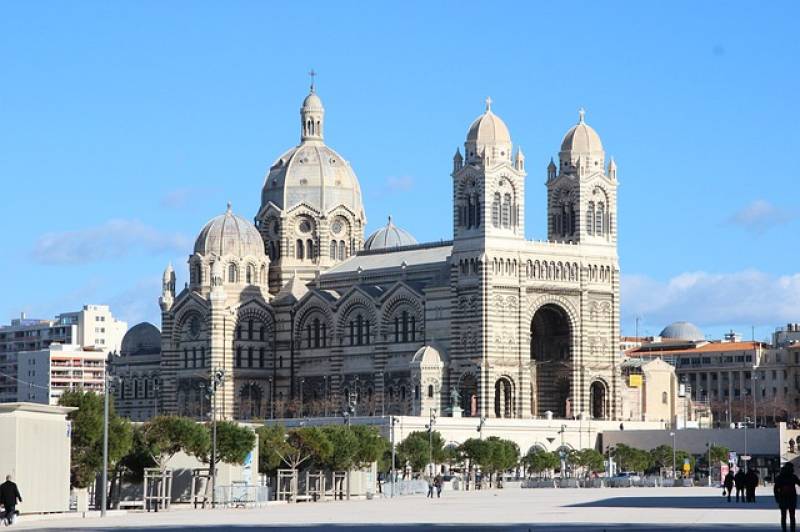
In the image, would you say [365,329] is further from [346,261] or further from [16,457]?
[16,457]

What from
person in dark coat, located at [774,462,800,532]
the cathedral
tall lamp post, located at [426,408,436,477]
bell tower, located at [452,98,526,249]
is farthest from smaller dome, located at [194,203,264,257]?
person in dark coat, located at [774,462,800,532]

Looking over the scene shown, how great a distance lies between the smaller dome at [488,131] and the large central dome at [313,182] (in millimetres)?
23117

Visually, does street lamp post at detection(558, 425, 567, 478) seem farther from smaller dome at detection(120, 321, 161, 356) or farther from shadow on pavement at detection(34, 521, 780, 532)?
shadow on pavement at detection(34, 521, 780, 532)

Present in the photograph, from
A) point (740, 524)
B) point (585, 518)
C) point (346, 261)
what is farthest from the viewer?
point (346, 261)

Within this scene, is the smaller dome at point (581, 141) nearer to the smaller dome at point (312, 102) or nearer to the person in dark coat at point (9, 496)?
the smaller dome at point (312, 102)

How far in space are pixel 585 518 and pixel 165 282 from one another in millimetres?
107285

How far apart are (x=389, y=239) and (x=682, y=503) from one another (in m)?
93.9

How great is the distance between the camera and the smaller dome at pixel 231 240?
160875 millimetres

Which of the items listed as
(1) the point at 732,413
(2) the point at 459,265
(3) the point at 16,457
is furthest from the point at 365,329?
(3) the point at 16,457

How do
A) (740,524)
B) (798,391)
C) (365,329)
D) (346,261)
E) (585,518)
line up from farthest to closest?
1. (798,391)
2. (346,261)
3. (365,329)
4. (585,518)
5. (740,524)

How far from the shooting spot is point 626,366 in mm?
154125

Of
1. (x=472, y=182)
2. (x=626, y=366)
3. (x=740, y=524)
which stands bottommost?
(x=740, y=524)

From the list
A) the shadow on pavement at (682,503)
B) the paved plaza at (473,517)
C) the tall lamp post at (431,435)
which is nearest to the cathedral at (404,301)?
the tall lamp post at (431,435)

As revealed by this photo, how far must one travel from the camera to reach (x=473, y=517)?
210 feet
